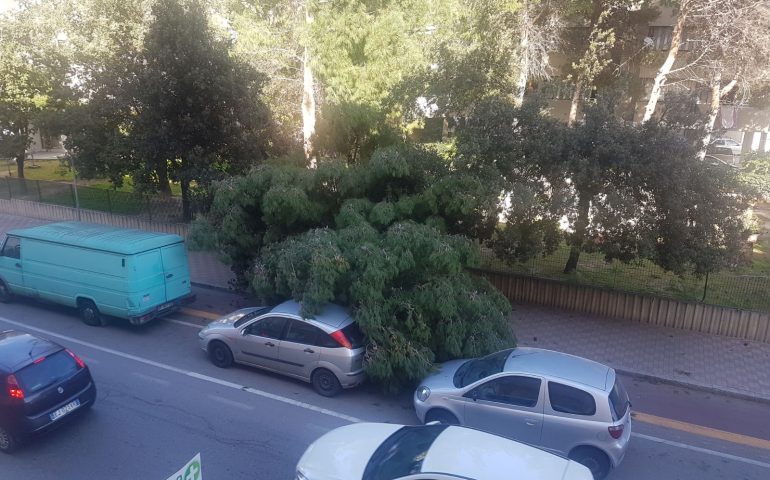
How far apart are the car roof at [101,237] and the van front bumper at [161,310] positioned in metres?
1.25

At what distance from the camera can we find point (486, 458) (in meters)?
5.18

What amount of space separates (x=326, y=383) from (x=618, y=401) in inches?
173

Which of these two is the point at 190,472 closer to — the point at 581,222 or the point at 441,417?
the point at 441,417

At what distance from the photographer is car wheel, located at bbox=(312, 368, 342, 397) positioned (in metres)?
8.71

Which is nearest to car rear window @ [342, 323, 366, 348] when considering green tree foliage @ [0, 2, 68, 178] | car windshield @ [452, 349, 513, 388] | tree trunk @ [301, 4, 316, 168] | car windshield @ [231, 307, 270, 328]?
car windshield @ [452, 349, 513, 388]

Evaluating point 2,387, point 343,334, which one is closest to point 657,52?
point 343,334

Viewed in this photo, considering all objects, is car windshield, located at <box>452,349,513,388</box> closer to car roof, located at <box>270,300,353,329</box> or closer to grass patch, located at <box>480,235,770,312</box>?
car roof, located at <box>270,300,353,329</box>

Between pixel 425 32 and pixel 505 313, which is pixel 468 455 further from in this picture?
pixel 425 32

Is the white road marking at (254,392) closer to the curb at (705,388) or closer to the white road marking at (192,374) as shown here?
the white road marking at (192,374)

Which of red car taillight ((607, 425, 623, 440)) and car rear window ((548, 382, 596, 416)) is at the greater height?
car rear window ((548, 382, 596, 416))

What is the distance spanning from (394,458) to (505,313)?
5.51m

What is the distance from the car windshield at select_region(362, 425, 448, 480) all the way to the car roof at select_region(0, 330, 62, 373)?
190 inches

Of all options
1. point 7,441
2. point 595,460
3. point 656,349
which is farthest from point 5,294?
point 656,349

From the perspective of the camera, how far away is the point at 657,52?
26.8 metres
